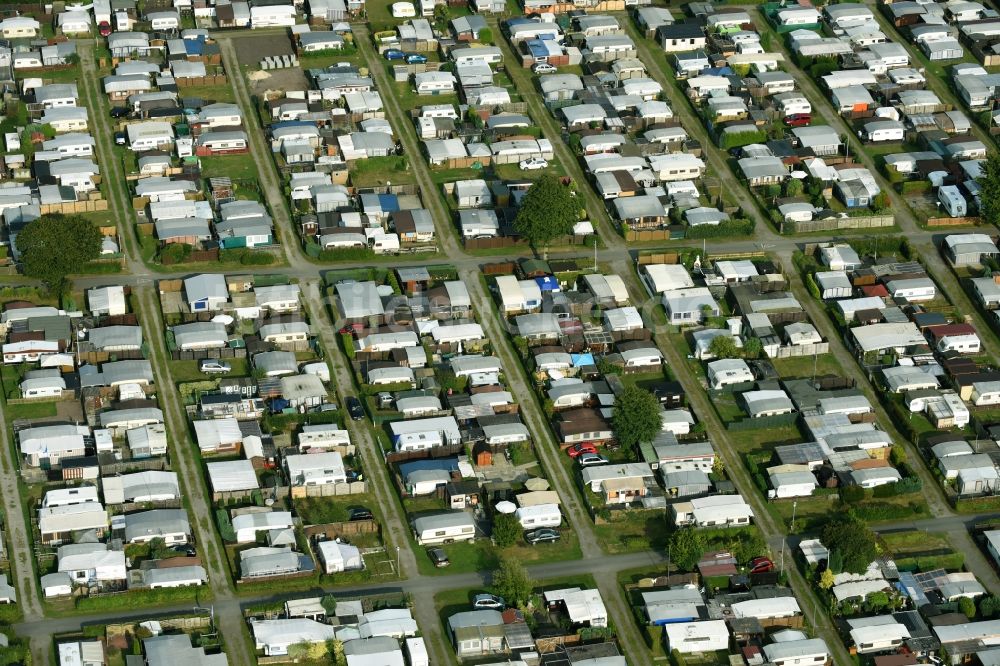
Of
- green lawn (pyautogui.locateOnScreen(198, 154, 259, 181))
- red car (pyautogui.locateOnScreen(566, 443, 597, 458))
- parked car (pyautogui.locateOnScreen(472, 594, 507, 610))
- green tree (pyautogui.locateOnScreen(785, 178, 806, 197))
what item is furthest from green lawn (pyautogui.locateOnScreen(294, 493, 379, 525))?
green tree (pyautogui.locateOnScreen(785, 178, 806, 197))

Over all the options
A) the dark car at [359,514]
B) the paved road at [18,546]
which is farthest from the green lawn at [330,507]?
the paved road at [18,546]

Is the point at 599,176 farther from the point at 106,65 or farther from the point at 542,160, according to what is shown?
the point at 106,65

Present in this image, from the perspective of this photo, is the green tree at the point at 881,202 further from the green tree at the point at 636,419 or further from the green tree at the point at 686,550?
the green tree at the point at 686,550

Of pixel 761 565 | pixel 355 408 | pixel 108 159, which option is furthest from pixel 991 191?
pixel 108 159

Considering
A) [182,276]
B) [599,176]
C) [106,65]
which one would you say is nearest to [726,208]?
[599,176]

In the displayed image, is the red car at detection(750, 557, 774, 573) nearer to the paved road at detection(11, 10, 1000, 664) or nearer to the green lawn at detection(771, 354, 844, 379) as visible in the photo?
the paved road at detection(11, 10, 1000, 664)
